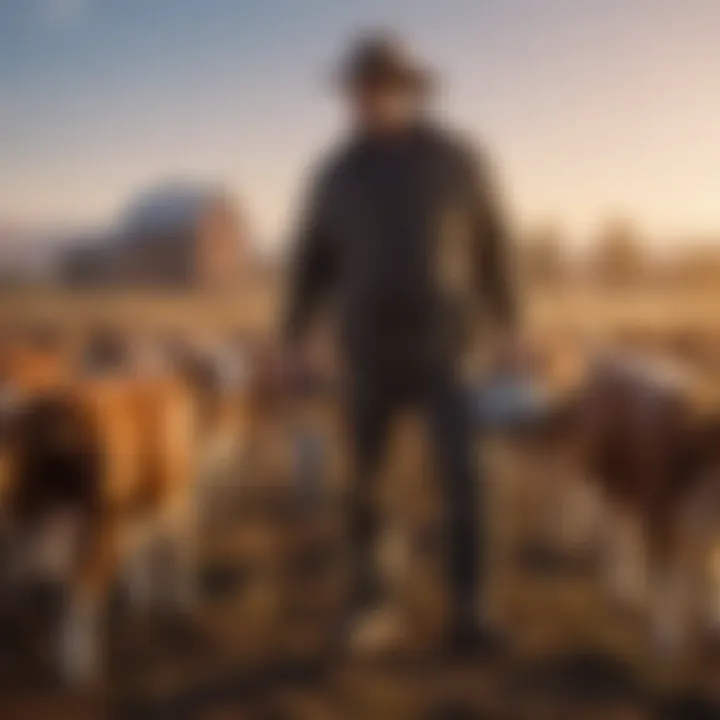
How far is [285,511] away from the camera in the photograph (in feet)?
4.39

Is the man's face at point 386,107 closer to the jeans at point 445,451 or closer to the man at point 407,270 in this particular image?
the man at point 407,270

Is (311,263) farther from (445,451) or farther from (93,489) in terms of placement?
(93,489)

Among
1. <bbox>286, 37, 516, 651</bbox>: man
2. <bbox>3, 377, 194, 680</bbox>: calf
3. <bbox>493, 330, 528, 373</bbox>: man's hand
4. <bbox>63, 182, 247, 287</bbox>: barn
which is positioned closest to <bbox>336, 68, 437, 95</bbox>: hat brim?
<bbox>286, 37, 516, 651</bbox>: man

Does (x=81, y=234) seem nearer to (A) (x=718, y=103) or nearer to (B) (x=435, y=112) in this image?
(B) (x=435, y=112)

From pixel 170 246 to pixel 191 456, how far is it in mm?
286

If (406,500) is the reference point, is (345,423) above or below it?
above

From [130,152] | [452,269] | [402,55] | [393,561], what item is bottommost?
[393,561]

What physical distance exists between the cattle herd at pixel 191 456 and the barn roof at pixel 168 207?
15 centimetres

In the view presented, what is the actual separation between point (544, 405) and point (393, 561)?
289 millimetres

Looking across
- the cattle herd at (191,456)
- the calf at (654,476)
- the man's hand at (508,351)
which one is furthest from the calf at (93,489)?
the calf at (654,476)

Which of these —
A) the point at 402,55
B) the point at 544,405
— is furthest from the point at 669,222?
the point at 402,55

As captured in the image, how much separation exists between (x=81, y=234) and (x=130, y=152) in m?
0.13

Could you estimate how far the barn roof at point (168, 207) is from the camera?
1.31 metres

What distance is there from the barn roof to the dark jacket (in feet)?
0.55
